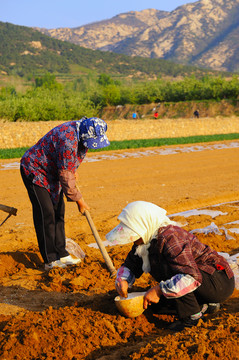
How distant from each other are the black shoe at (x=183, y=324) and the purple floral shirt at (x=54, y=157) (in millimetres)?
1721

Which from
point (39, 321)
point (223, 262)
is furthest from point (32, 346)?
point (223, 262)

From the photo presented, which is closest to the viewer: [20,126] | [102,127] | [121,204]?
[102,127]

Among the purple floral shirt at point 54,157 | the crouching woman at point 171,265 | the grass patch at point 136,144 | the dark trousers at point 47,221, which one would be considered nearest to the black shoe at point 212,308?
the crouching woman at point 171,265

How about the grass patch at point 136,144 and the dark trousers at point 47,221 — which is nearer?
the dark trousers at point 47,221

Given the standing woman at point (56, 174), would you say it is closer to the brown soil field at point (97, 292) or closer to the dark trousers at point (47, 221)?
the dark trousers at point (47, 221)

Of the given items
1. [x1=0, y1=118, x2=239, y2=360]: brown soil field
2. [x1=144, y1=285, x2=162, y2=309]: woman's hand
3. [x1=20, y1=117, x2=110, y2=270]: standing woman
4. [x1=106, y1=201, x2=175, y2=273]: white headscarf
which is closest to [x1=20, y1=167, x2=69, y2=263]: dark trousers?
[x1=20, y1=117, x2=110, y2=270]: standing woman

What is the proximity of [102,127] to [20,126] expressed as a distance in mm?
14020

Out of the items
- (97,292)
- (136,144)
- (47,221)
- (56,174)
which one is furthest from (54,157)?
(136,144)

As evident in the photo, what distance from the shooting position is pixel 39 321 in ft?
9.39

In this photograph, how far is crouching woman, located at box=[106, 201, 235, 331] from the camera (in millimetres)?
2742

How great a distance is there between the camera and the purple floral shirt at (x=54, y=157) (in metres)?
3.93

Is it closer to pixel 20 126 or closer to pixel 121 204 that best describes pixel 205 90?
pixel 20 126

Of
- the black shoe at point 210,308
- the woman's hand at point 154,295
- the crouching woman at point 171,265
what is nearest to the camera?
the crouching woman at point 171,265

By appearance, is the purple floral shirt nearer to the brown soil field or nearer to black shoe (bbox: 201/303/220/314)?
the brown soil field
